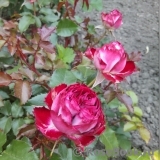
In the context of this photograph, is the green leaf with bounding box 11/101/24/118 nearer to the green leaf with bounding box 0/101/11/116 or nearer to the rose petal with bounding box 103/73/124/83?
the green leaf with bounding box 0/101/11/116

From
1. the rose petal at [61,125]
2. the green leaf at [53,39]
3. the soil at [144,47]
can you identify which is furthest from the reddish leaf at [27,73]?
the soil at [144,47]

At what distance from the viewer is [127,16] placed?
266 centimetres

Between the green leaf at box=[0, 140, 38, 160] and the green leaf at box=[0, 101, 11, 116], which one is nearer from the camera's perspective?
the green leaf at box=[0, 140, 38, 160]

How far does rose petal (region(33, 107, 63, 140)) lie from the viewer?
0.78m

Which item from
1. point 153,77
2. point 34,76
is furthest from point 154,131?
point 34,76

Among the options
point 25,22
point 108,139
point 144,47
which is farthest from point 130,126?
point 144,47

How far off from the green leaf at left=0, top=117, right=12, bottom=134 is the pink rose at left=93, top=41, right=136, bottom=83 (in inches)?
14.4

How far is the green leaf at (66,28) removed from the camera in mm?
1474

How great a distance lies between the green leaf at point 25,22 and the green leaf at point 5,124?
0.44 meters

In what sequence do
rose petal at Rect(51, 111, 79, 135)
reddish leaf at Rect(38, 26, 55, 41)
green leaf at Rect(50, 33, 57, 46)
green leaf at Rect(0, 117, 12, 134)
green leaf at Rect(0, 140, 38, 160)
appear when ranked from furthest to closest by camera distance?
green leaf at Rect(50, 33, 57, 46)
reddish leaf at Rect(38, 26, 55, 41)
green leaf at Rect(0, 117, 12, 134)
green leaf at Rect(0, 140, 38, 160)
rose petal at Rect(51, 111, 79, 135)

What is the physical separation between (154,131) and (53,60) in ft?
Answer: 2.50

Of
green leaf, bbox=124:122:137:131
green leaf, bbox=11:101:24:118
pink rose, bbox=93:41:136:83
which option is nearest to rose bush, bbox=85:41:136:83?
pink rose, bbox=93:41:136:83

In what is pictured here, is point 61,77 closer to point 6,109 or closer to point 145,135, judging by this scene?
point 6,109

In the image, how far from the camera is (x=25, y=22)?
1509 mm
